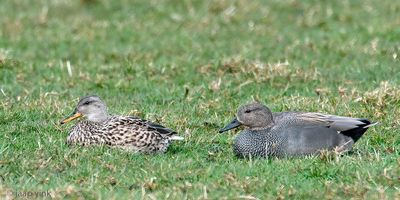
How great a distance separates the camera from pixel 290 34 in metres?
14.4

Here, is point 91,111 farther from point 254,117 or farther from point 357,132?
point 357,132

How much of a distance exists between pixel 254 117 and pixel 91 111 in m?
1.47

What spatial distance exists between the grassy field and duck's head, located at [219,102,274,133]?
29 centimetres

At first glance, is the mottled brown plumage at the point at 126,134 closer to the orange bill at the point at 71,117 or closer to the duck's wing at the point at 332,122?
the orange bill at the point at 71,117

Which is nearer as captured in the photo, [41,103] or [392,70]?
[41,103]

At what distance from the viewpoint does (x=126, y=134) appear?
8039mm

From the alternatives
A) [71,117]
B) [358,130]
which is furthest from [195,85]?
[358,130]

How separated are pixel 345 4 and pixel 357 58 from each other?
3.39 meters

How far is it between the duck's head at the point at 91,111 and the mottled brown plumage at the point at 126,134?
182 millimetres

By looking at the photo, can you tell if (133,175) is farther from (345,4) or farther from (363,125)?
(345,4)

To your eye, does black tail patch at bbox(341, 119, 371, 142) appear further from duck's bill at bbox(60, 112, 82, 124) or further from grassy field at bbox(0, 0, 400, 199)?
duck's bill at bbox(60, 112, 82, 124)

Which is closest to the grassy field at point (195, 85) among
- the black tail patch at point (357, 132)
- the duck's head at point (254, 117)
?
the black tail patch at point (357, 132)

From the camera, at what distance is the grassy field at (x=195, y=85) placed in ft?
22.2

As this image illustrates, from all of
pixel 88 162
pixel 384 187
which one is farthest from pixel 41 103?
pixel 384 187
